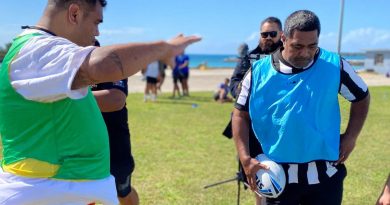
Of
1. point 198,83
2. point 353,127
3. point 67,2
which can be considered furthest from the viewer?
point 198,83

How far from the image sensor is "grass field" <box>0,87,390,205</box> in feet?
20.9

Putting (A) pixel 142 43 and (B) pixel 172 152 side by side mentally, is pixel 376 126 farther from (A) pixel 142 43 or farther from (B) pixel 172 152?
(A) pixel 142 43

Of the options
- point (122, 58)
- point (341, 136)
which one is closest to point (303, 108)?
point (341, 136)

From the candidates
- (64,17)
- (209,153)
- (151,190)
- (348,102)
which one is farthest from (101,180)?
(209,153)

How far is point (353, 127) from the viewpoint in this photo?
3561 mm

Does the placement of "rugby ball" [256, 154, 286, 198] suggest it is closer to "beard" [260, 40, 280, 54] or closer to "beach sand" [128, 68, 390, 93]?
"beard" [260, 40, 280, 54]

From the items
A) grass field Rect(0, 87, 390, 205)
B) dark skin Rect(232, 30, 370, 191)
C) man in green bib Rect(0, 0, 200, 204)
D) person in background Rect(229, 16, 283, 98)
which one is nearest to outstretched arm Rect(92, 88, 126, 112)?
dark skin Rect(232, 30, 370, 191)

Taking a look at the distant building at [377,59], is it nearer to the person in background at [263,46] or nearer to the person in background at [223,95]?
the person in background at [223,95]

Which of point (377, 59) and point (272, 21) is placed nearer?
point (272, 21)

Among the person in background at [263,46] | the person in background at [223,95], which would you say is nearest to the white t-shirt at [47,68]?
the person in background at [263,46]

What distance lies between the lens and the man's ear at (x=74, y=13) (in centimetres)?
224

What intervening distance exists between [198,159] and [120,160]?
13.8ft

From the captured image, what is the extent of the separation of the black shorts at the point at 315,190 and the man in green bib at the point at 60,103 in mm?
1363

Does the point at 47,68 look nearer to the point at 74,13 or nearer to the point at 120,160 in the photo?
the point at 74,13
